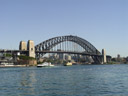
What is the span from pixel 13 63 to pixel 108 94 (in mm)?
110376

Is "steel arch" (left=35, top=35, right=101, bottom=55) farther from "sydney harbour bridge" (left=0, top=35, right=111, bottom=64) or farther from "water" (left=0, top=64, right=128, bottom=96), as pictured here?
"water" (left=0, top=64, right=128, bottom=96)

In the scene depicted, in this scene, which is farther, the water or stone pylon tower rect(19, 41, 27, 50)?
stone pylon tower rect(19, 41, 27, 50)

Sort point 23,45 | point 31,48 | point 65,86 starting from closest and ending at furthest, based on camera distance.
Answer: point 65,86 < point 31,48 < point 23,45

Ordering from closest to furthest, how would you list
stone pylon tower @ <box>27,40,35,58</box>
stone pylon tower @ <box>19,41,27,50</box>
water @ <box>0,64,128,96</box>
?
water @ <box>0,64,128,96</box> < stone pylon tower @ <box>27,40,35,58</box> < stone pylon tower @ <box>19,41,27,50</box>

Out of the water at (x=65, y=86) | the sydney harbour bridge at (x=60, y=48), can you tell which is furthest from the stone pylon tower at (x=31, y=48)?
the water at (x=65, y=86)

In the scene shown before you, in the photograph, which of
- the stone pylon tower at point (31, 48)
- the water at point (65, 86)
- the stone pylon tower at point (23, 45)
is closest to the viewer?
the water at point (65, 86)

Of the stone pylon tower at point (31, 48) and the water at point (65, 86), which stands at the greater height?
the stone pylon tower at point (31, 48)

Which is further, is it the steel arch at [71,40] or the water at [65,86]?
the steel arch at [71,40]

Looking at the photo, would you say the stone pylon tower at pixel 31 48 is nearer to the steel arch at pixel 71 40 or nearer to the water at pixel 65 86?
the steel arch at pixel 71 40

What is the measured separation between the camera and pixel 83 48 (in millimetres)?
175250

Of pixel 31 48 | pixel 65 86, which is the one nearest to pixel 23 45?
pixel 31 48

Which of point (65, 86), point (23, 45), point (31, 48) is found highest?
point (23, 45)

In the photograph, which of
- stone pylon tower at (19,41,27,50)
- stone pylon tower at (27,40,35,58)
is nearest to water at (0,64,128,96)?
stone pylon tower at (27,40,35,58)

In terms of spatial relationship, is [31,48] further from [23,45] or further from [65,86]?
[65,86]
